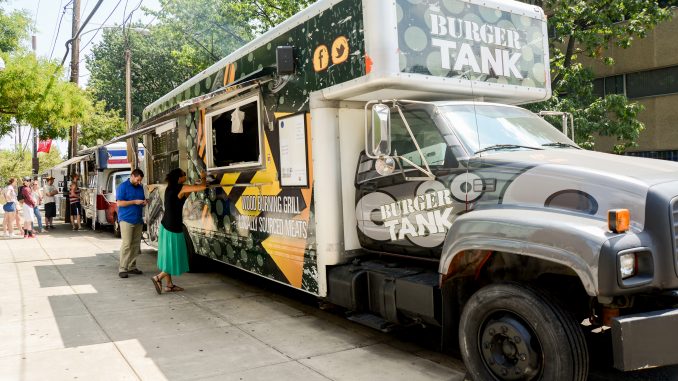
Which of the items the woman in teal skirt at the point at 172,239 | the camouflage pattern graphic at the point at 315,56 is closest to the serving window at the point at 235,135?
the camouflage pattern graphic at the point at 315,56

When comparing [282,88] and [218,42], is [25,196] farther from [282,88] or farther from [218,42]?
Result: [282,88]

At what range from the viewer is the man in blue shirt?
8773 mm

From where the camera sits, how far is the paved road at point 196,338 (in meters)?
4.55

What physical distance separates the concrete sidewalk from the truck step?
0.81 feet

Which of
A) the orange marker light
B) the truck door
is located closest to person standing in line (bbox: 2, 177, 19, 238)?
the truck door

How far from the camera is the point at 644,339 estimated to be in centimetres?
311

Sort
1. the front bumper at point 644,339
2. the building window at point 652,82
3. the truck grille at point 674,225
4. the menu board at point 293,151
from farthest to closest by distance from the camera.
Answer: the building window at point 652,82 → the menu board at point 293,151 → the truck grille at point 674,225 → the front bumper at point 644,339

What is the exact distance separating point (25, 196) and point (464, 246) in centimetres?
1488

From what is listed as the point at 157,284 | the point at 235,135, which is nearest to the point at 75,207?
the point at 157,284

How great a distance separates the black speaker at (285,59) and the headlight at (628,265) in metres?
3.70

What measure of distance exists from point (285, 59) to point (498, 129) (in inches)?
91.5

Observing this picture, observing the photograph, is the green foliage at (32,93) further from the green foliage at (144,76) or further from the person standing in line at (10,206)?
the green foliage at (144,76)

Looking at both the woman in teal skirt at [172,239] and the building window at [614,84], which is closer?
the woman in teal skirt at [172,239]

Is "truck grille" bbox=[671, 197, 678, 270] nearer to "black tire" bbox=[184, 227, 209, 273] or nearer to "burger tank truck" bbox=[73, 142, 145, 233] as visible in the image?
"black tire" bbox=[184, 227, 209, 273]
